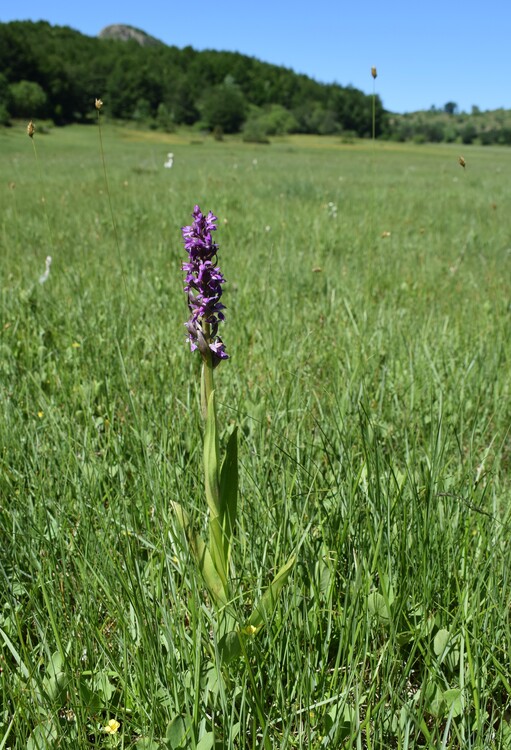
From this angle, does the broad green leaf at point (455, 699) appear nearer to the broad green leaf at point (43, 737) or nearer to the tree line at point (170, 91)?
the broad green leaf at point (43, 737)

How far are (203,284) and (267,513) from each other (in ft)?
1.96

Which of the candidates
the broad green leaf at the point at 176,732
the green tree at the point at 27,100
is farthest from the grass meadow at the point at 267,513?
the green tree at the point at 27,100

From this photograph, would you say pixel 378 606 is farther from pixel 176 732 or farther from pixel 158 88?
pixel 158 88

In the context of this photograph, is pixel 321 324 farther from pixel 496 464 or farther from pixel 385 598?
pixel 385 598

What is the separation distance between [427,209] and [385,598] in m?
8.00

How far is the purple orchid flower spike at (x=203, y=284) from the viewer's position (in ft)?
3.94

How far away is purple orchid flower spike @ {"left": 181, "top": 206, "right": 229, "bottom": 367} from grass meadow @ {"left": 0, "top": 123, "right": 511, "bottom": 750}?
0.34m

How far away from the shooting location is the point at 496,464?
61.5 inches

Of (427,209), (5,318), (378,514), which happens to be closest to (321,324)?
(5,318)

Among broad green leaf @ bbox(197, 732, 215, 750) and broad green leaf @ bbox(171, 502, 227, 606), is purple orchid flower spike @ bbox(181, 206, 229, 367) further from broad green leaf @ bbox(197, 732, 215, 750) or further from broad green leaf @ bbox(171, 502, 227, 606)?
broad green leaf @ bbox(197, 732, 215, 750)

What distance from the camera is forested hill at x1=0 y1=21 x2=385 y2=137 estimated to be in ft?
259

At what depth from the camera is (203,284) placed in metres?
1.21

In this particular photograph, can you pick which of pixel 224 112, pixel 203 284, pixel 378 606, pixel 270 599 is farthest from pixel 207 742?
pixel 224 112

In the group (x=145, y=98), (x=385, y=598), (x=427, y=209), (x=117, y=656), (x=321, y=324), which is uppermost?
(x=145, y=98)
